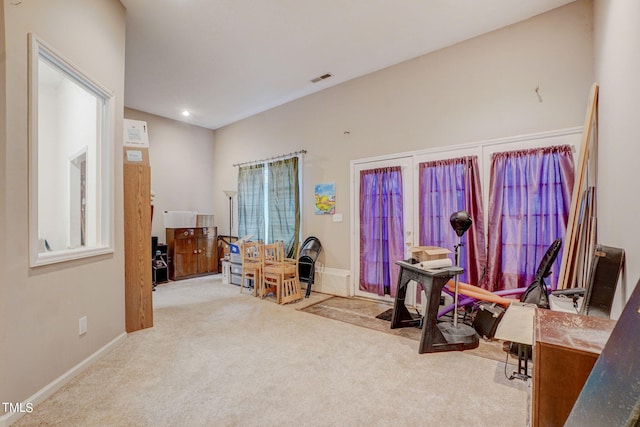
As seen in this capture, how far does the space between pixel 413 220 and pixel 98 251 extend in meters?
3.54

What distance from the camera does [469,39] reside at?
3.60 m

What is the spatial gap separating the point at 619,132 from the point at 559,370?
1834 millimetres

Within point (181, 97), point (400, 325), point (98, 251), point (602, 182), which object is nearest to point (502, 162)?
point (602, 182)

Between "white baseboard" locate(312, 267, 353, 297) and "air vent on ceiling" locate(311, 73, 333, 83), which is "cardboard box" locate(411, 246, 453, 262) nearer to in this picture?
"white baseboard" locate(312, 267, 353, 297)

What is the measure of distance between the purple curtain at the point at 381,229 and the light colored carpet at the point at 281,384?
3.97 ft

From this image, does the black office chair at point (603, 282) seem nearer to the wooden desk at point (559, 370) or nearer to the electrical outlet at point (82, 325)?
the wooden desk at point (559, 370)

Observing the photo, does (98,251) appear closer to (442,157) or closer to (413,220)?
(413,220)

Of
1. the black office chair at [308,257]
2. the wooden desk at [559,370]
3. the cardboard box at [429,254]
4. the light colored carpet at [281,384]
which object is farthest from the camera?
the black office chair at [308,257]

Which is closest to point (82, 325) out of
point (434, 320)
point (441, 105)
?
point (434, 320)

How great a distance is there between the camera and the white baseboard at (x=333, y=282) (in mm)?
4621

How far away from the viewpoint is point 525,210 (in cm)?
317

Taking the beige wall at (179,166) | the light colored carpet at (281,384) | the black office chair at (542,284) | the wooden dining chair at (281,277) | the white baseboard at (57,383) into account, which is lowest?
the light colored carpet at (281,384)

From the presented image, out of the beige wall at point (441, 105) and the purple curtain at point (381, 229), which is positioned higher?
the beige wall at point (441, 105)

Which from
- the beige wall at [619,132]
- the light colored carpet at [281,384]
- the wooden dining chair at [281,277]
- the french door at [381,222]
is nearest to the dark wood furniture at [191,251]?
the wooden dining chair at [281,277]
